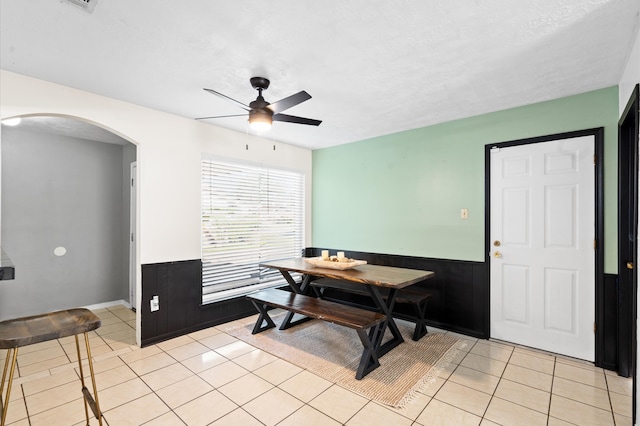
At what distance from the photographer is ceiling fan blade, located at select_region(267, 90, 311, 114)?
2309 mm

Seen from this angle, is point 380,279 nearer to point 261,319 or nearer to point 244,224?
point 261,319

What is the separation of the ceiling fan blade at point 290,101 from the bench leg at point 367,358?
196cm

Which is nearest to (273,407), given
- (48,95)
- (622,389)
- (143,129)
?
(622,389)

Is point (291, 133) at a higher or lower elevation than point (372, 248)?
higher

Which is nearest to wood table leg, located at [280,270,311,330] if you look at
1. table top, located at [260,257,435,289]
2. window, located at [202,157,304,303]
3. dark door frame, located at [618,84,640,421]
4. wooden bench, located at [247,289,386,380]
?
wooden bench, located at [247,289,386,380]

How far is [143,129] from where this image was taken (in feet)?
10.9

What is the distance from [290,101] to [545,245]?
9.57 ft

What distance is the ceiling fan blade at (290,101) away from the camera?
2309 mm

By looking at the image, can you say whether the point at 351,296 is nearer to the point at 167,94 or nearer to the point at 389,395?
the point at 389,395

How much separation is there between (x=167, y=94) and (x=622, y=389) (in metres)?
4.68

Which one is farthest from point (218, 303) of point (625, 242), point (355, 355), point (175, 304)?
point (625, 242)

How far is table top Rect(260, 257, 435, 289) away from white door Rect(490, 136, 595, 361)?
97 centimetres

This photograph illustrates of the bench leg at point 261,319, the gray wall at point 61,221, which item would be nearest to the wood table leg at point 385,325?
the bench leg at point 261,319

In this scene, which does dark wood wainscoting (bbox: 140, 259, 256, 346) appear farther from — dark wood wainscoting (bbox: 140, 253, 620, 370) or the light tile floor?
the light tile floor
